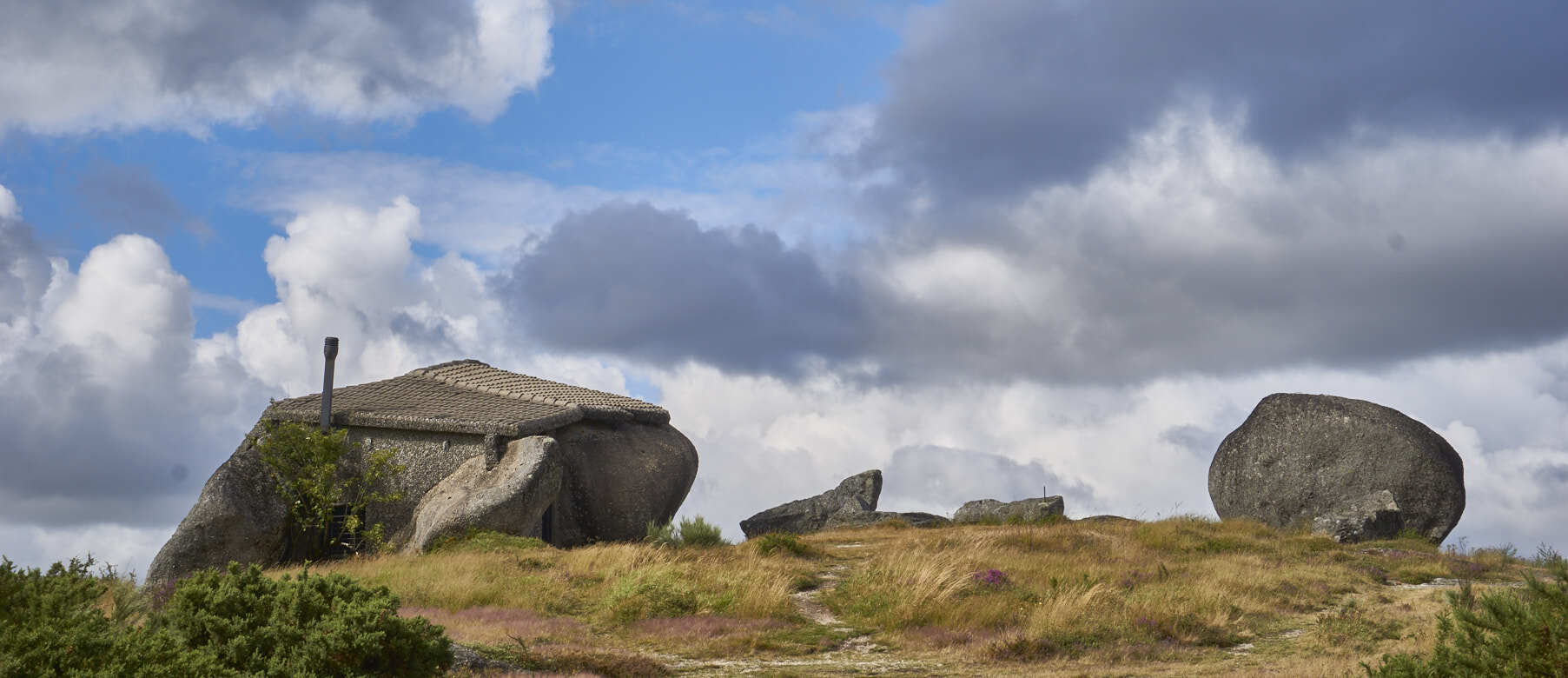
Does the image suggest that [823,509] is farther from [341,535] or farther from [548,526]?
[341,535]

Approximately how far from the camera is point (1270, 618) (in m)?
16.0

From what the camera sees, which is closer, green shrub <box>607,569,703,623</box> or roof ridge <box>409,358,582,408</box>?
green shrub <box>607,569,703,623</box>

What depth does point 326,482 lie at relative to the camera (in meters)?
24.0

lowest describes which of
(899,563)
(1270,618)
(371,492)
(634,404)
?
(1270,618)

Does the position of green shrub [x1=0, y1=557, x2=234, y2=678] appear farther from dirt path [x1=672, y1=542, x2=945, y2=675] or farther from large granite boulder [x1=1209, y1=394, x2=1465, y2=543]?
large granite boulder [x1=1209, y1=394, x2=1465, y2=543]

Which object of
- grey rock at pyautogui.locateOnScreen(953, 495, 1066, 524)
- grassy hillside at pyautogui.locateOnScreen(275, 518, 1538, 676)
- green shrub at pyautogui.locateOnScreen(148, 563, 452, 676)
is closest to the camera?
green shrub at pyautogui.locateOnScreen(148, 563, 452, 676)

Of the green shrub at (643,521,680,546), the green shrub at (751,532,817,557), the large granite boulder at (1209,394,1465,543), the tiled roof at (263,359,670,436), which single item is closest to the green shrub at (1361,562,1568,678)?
the green shrub at (751,532,817,557)

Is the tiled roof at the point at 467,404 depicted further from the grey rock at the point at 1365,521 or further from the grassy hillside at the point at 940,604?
the grey rock at the point at 1365,521

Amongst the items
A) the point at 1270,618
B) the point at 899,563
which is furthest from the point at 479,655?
the point at 1270,618

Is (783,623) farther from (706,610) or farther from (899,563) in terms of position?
(899,563)

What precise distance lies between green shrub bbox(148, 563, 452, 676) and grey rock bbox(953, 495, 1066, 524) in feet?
70.7

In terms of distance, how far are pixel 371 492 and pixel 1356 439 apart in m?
23.1

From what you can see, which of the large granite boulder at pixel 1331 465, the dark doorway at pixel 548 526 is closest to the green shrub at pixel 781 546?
the dark doorway at pixel 548 526

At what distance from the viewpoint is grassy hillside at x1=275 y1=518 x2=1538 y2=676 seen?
13.2m
